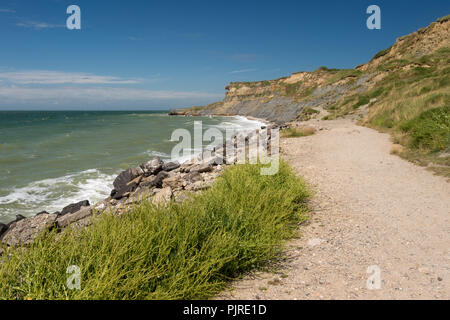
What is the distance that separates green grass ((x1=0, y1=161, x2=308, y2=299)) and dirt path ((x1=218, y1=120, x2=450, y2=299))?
1.10 ft

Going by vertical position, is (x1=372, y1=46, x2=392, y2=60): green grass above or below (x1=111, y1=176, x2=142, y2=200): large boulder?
above

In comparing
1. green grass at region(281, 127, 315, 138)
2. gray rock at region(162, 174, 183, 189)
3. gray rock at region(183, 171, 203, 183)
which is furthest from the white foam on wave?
green grass at region(281, 127, 315, 138)

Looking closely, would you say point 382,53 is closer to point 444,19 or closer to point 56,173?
point 444,19

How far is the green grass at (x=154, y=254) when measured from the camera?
2.36m

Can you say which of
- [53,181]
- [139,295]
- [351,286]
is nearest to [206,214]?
[139,295]

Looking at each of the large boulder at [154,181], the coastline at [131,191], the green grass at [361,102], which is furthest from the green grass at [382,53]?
the large boulder at [154,181]

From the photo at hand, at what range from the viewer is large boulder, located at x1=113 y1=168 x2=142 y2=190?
433 inches

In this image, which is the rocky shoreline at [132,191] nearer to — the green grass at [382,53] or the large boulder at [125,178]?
the large boulder at [125,178]

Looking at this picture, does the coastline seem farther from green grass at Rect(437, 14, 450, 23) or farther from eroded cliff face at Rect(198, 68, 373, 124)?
green grass at Rect(437, 14, 450, 23)

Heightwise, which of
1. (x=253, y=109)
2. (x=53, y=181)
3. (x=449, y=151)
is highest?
(x=253, y=109)

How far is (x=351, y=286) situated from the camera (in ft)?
9.55

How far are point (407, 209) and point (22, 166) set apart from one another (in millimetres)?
19348

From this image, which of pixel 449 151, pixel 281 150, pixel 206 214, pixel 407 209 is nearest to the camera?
pixel 206 214
